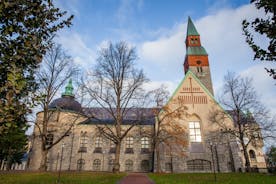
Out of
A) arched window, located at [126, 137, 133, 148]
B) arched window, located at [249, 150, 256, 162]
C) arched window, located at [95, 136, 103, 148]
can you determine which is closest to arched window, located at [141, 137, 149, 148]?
arched window, located at [126, 137, 133, 148]

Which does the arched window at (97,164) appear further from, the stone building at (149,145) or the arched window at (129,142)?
the arched window at (129,142)

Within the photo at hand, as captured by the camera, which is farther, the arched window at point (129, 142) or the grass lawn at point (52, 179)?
the arched window at point (129, 142)

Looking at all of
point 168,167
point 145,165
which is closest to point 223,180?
point 168,167

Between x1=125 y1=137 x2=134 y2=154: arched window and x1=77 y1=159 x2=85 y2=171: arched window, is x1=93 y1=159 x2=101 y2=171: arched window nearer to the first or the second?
x1=77 y1=159 x2=85 y2=171: arched window

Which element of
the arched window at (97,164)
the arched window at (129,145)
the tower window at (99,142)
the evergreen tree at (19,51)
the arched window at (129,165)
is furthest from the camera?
the tower window at (99,142)

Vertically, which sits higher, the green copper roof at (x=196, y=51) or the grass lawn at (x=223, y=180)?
the green copper roof at (x=196, y=51)

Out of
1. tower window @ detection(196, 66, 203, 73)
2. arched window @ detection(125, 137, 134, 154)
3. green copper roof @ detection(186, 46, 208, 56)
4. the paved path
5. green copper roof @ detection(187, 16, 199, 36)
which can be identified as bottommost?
the paved path

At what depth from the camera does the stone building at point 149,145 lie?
94.9 feet

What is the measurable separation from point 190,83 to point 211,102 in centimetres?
478

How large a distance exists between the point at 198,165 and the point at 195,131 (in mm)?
5303

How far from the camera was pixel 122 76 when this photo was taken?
2466cm

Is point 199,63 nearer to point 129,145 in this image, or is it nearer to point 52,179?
point 129,145

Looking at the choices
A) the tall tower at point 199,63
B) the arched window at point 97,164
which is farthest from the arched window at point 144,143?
the tall tower at point 199,63

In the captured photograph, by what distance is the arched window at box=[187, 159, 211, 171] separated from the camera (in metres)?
28.8
